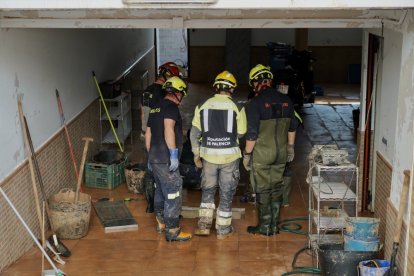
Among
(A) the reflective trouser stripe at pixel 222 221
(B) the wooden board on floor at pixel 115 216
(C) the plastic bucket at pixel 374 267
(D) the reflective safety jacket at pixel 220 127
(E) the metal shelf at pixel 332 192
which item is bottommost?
(B) the wooden board on floor at pixel 115 216

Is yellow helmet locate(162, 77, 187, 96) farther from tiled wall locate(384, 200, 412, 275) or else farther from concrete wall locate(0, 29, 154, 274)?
tiled wall locate(384, 200, 412, 275)

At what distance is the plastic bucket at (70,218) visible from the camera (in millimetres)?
7465

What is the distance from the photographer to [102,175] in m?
9.59

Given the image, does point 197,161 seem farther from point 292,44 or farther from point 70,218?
point 292,44

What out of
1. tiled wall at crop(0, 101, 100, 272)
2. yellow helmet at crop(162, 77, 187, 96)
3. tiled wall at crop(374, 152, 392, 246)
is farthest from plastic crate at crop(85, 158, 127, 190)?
tiled wall at crop(374, 152, 392, 246)

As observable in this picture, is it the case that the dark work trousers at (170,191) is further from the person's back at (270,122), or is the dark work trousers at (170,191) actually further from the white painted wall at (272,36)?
the white painted wall at (272,36)

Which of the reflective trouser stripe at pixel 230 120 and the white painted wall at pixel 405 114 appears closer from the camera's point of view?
the white painted wall at pixel 405 114

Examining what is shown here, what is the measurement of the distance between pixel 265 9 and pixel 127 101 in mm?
6835

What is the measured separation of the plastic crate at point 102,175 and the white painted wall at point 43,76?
2.76 ft

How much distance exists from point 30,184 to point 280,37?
14.0 metres

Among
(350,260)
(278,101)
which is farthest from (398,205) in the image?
(278,101)

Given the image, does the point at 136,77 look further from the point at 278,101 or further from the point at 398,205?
the point at 398,205

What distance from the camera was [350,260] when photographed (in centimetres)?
600

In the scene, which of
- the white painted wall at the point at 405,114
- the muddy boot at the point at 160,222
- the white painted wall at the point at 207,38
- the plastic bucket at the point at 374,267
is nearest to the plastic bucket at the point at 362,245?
the plastic bucket at the point at 374,267
